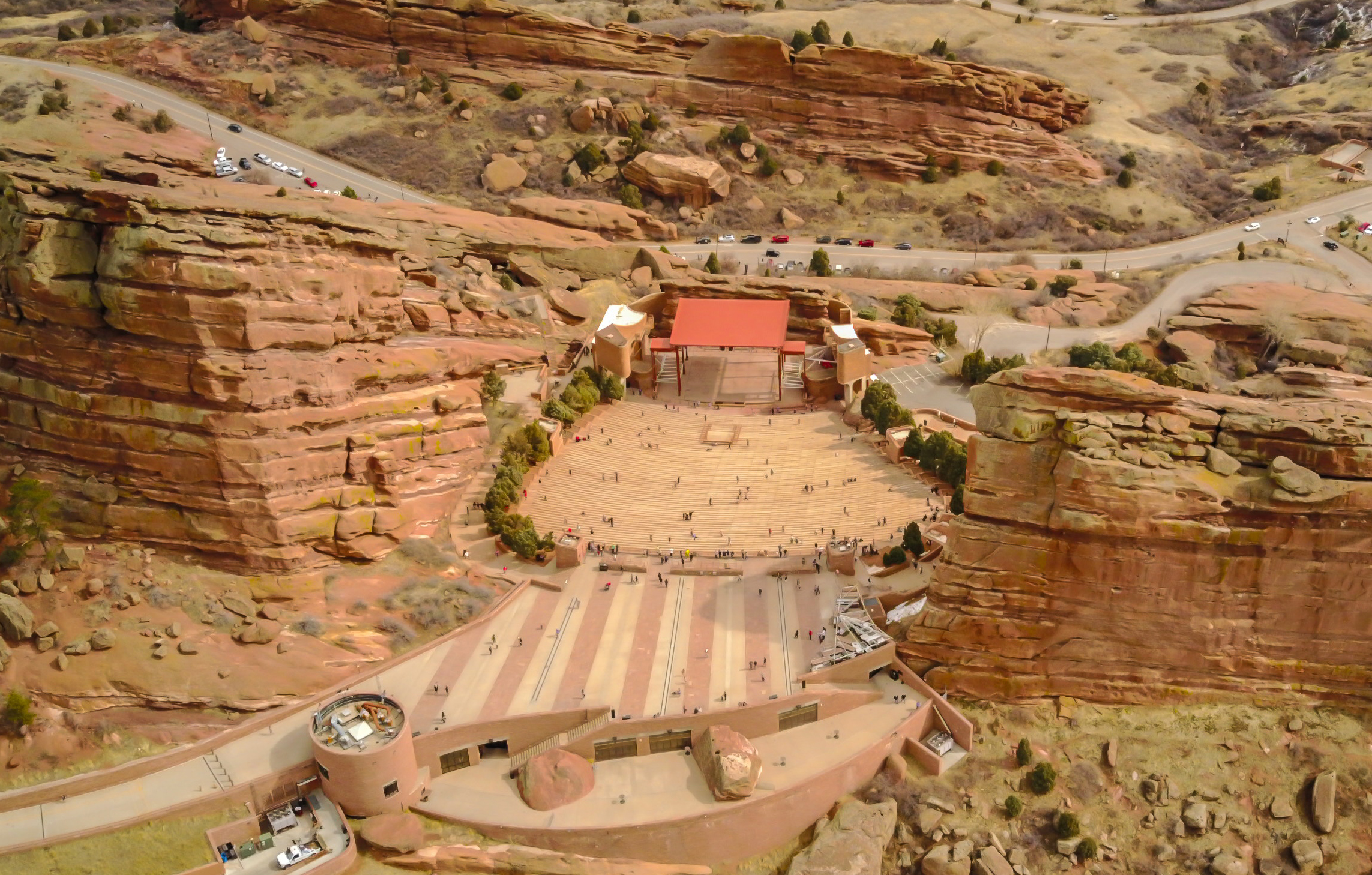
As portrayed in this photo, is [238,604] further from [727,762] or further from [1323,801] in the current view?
[1323,801]

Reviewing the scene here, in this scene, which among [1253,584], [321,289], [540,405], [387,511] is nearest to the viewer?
[1253,584]

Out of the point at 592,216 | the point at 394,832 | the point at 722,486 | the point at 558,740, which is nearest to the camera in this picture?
the point at 394,832

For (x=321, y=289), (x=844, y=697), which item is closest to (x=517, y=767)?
(x=844, y=697)

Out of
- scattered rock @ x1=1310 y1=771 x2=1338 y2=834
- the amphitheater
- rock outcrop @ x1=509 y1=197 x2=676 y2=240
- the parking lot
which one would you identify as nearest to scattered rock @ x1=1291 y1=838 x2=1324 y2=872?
scattered rock @ x1=1310 y1=771 x2=1338 y2=834

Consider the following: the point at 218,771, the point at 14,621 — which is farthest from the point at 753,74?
the point at 218,771

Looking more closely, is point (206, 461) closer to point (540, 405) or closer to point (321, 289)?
point (321, 289)

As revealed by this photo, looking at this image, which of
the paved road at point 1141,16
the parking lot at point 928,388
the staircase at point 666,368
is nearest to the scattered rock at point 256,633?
the staircase at point 666,368

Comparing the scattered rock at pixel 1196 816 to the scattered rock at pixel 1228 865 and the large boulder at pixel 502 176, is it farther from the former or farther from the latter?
the large boulder at pixel 502 176
